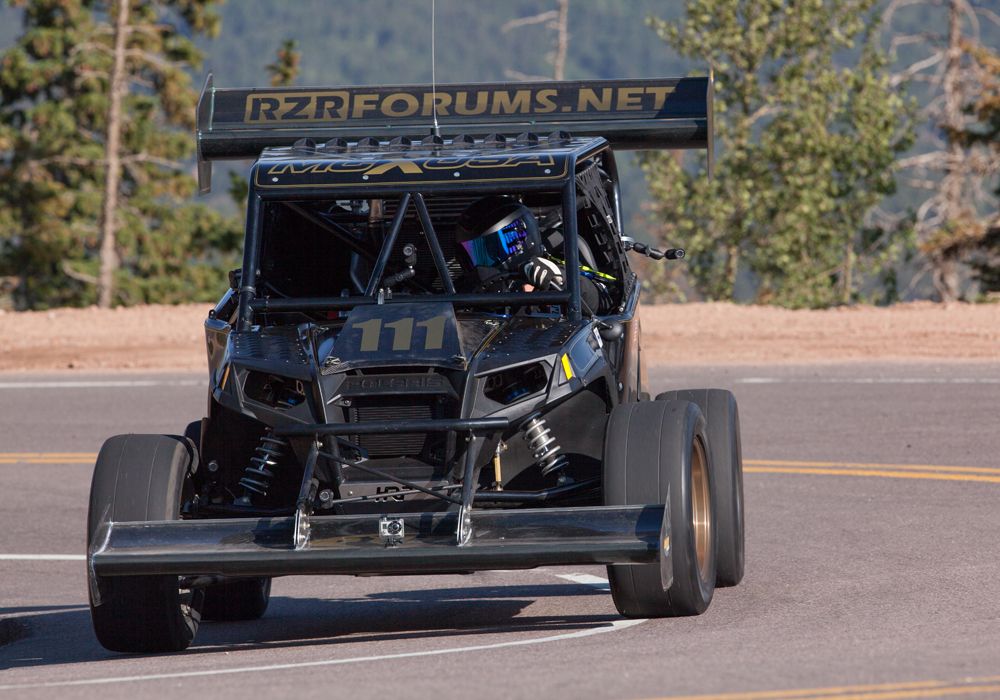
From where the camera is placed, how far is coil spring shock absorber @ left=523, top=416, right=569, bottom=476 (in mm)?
7379

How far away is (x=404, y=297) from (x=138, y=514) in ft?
5.52

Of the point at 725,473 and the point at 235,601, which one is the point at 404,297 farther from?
the point at 235,601

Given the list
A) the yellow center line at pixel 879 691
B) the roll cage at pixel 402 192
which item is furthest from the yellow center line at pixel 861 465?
the yellow center line at pixel 879 691

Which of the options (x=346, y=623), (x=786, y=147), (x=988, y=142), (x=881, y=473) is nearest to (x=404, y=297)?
(x=346, y=623)

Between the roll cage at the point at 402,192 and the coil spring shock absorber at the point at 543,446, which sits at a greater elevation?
the roll cage at the point at 402,192

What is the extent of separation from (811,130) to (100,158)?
17.6 metres

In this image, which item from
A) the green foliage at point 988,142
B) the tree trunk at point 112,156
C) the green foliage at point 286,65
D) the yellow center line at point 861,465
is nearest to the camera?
the yellow center line at point 861,465

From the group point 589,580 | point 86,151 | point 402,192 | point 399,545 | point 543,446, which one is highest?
point 86,151

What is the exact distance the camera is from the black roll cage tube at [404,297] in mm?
7984

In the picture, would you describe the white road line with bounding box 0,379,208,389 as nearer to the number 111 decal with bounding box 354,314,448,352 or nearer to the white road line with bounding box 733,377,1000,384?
the white road line with bounding box 733,377,1000,384

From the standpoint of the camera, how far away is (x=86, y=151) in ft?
137

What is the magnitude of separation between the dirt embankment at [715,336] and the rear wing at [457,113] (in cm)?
1039

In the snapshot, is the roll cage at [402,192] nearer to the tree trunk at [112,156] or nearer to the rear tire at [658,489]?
the rear tire at [658,489]

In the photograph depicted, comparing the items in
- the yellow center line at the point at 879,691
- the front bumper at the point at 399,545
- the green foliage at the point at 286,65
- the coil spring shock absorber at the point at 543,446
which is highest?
the green foliage at the point at 286,65
